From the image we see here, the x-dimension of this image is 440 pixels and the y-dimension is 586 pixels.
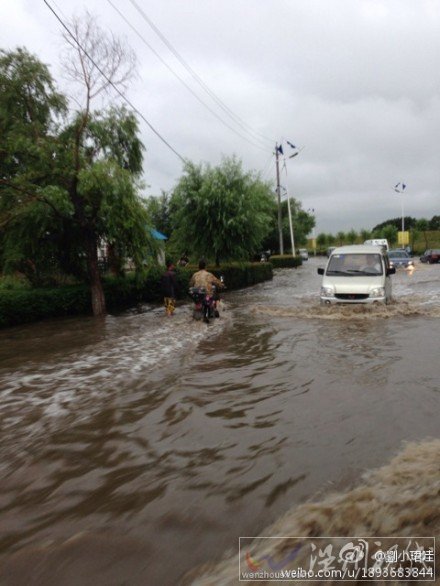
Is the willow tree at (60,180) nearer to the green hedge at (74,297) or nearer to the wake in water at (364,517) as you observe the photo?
the green hedge at (74,297)

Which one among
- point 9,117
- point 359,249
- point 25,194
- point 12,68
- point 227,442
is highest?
point 12,68

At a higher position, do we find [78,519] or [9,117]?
[9,117]

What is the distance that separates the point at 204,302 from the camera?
12.9 m

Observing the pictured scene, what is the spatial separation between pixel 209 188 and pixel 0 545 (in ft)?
68.2

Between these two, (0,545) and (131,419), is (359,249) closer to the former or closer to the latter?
(131,419)

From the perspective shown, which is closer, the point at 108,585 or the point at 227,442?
the point at 108,585

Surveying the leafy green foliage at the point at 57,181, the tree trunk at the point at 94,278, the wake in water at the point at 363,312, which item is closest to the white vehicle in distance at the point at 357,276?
the wake in water at the point at 363,312

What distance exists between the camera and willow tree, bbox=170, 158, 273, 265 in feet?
74.1

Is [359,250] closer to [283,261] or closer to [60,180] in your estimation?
[60,180]

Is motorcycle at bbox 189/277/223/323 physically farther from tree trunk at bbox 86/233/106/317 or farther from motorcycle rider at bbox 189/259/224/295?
tree trunk at bbox 86/233/106/317

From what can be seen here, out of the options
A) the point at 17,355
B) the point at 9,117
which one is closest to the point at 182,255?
the point at 9,117

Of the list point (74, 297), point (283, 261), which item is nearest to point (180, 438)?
point (74, 297)

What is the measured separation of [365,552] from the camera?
2.65 metres

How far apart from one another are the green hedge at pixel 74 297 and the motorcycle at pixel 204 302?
4.58 metres
